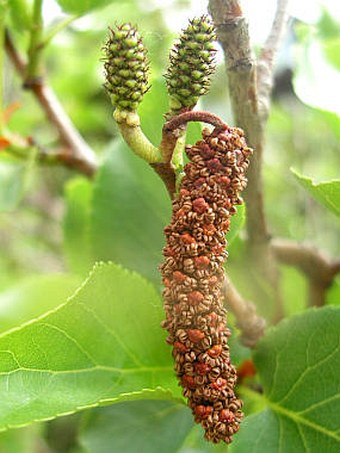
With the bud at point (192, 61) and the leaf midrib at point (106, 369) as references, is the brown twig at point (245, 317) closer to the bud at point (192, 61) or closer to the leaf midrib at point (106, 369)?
the leaf midrib at point (106, 369)

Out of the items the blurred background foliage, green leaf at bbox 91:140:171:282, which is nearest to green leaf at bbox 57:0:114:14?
the blurred background foliage

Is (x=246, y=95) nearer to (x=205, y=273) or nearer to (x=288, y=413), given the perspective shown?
(x=205, y=273)

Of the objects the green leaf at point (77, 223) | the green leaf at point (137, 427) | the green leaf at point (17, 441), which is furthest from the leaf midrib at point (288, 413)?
the green leaf at point (17, 441)

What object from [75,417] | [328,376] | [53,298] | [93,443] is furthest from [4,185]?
[328,376]

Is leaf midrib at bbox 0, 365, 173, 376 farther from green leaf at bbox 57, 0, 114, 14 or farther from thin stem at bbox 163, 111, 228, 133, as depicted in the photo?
green leaf at bbox 57, 0, 114, 14

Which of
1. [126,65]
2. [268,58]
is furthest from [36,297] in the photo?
[126,65]
